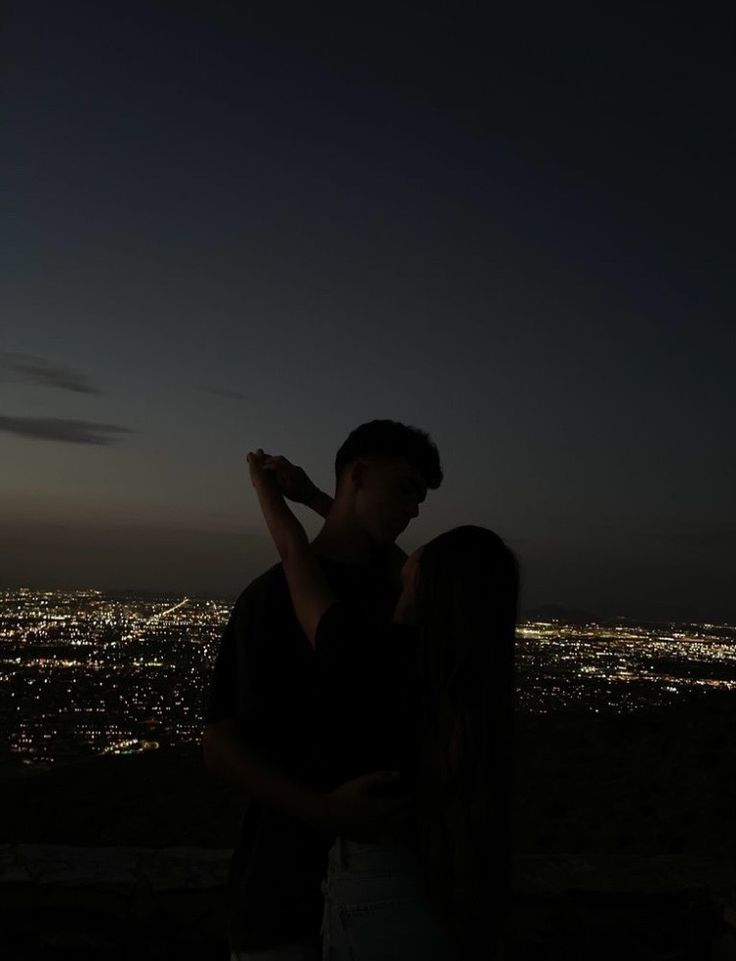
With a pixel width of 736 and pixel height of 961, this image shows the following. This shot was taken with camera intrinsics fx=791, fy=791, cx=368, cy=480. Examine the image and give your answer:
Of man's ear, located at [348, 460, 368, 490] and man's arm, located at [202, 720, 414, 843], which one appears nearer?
man's arm, located at [202, 720, 414, 843]

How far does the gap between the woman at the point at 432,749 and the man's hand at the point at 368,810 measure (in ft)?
0.08

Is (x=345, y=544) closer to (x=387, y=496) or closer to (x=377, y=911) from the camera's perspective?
(x=387, y=496)

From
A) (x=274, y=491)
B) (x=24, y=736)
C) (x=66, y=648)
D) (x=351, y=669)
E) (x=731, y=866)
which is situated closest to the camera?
(x=351, y=669)

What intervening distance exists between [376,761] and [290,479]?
84 cm

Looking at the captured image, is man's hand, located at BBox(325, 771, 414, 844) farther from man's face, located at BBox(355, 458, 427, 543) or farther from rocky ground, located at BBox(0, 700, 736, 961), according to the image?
rocky ground, located at BBox(0, 700, 736, 961)

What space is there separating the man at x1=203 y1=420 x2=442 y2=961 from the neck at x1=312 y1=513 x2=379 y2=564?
84 mm

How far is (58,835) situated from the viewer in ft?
16.8

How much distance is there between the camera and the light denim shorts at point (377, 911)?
1.42 metres

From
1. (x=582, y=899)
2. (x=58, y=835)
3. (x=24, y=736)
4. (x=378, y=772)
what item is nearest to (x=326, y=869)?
(x=378, y=772)

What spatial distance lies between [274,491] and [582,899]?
2456 mm

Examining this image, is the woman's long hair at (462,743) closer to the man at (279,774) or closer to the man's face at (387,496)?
the man at (279,774)

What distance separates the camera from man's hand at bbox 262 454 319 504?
6.78 ft

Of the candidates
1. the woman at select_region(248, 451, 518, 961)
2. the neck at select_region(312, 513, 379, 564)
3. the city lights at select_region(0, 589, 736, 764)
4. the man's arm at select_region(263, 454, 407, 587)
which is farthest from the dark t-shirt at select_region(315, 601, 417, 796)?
the city lights at select_region(0, 589, 736, 764)

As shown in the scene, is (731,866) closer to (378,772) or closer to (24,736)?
(378,772)
